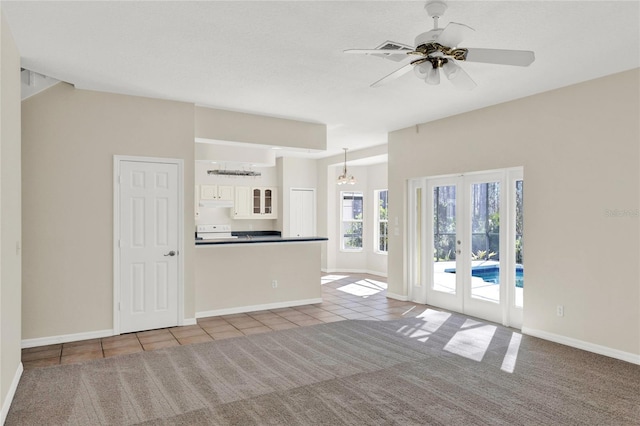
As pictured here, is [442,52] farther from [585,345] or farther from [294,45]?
[585,345]

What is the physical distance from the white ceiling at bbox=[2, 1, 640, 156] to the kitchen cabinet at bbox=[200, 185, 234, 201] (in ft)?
11.8

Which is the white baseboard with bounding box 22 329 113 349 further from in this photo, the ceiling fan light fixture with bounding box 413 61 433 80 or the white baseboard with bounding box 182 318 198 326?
the ceiling fan light fixture with bounding box 413 61 433 80

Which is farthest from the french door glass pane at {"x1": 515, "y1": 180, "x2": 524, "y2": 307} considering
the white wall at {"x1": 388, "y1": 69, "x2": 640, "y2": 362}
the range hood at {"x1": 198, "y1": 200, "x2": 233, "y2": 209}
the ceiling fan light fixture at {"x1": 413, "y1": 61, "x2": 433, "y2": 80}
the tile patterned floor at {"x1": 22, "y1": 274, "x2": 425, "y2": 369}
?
the range hood at {"x1": 198, "y1": 200, "x2": 233, "y2": 209}

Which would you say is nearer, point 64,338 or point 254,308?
point 64,338

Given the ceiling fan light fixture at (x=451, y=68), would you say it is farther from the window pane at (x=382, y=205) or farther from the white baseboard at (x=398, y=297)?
the window pane at (x=382, y=205)

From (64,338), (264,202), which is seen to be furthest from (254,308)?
(264,202)

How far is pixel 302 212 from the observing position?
32.2ft

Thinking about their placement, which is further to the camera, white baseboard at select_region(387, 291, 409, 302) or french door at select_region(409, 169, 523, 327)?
white baseboard at select_region(387, 291, 409, 302)

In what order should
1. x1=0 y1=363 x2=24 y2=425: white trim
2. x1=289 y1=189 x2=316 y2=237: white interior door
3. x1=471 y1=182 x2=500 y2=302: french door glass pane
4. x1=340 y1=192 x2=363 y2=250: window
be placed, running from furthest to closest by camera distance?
1. x1=340 y1=192 x2=363 y2=250: window
2. x1=289 y1=189 x2=316 y2=237: white interior door
3. x1=471 y1=182 x2=500 y2=302: french door glass pane
4. x1=0 y1=363 x2=24 y2=425: white trim

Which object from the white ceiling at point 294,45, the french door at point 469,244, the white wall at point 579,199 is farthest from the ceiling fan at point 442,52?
the french door at point 469,244

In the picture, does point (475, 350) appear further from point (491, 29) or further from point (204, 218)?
point (204, 218)

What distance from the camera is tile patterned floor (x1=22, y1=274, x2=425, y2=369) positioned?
13.6ft

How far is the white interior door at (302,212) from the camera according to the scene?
380 inches

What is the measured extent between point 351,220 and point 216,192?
3.10 meters
